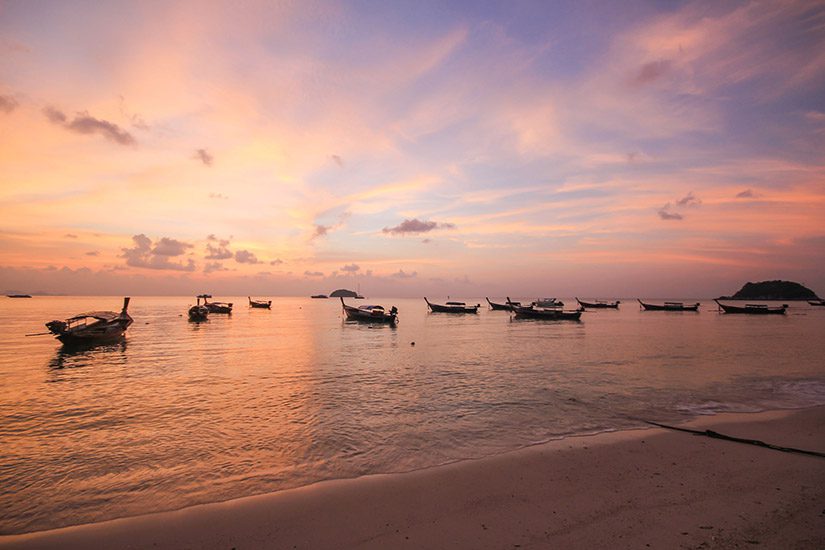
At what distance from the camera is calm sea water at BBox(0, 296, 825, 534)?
819 centimetres

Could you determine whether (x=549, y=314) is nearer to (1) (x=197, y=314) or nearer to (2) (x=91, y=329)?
(1) (x=197, y=314)

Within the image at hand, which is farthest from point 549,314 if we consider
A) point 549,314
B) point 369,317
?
point 369,317

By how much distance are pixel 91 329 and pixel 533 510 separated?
3982 centimetres

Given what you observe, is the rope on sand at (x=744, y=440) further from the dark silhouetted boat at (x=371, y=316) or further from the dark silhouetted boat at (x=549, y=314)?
the dark silhouetted boat at (x=549, y=314)

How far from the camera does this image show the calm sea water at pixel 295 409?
26.9ft

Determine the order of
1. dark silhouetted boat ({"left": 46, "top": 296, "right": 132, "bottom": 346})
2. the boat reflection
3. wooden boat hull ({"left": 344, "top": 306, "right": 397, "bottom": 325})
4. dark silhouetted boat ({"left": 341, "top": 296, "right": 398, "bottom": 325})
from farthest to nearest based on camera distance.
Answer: dark silhouetted boat ({"left": 341, "top": 296, "right": 398, "bottom": 325}) < wooden boat hull ({"left": 344, "top": 306, "right": 397, "bottom": 325}) < dark silhouetted boat ({"left": 46, "top": 296, "right": 132, "bottom": 346}) < the boat reflection

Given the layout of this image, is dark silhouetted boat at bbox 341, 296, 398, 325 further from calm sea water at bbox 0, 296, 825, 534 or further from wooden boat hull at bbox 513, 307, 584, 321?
calm sea water at bbox 0, 296, 825, 534

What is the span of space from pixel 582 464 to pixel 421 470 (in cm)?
344

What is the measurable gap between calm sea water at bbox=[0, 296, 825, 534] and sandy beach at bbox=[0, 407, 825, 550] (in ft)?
3.54

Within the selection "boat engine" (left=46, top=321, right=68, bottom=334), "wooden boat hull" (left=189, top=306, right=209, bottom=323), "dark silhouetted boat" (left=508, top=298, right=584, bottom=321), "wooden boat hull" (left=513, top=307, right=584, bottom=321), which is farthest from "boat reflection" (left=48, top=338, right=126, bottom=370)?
"wooden boat hull" (left=513, top=307, right=584, bottom=321)

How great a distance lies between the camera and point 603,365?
76.4 feet

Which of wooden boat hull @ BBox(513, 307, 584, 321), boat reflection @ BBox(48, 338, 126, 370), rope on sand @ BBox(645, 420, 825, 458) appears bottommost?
boat reflection @ BBox(48, 338, 126, 370)

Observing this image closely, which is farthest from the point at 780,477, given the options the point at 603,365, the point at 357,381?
the point at 603,365

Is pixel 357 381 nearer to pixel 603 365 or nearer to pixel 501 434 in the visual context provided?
pixel 501 434
